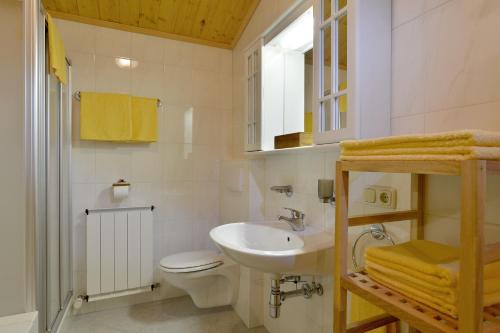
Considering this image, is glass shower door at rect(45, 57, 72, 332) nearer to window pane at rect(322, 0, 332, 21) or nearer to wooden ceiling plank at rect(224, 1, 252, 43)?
wooden ceiling plank at rect(224, 1, 252, 43)

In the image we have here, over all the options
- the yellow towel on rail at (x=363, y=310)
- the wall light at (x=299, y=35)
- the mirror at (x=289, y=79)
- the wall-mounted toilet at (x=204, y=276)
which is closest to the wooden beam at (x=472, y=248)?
the yellow towel on rail at (x=363, y=310)

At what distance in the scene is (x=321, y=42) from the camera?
3.92 feet

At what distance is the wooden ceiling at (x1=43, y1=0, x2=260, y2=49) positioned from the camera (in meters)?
1.98

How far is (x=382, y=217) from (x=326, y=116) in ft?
1.60

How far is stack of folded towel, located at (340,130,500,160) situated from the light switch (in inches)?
15.5

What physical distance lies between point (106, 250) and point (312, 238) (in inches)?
63.1

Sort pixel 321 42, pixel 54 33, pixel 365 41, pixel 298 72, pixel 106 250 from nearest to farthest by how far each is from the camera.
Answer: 1. pixel 365 41
2. pixel 321 42
3. pixel 54 33
4. pixel 298 72
5. pixel 106 250

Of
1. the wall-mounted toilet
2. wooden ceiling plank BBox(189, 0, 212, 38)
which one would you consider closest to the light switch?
the wall-mounted toilet

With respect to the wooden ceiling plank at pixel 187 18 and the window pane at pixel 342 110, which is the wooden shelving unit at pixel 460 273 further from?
the wooden ceiling plank at pixel 187 18

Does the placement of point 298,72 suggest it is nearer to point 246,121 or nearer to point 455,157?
point 246,121

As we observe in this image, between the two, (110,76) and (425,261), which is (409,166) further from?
(110,76)

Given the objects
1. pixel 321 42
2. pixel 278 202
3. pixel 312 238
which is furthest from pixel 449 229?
pixel 278 202

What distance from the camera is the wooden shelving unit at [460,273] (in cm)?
48

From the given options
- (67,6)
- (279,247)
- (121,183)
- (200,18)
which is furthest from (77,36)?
(279,247)
